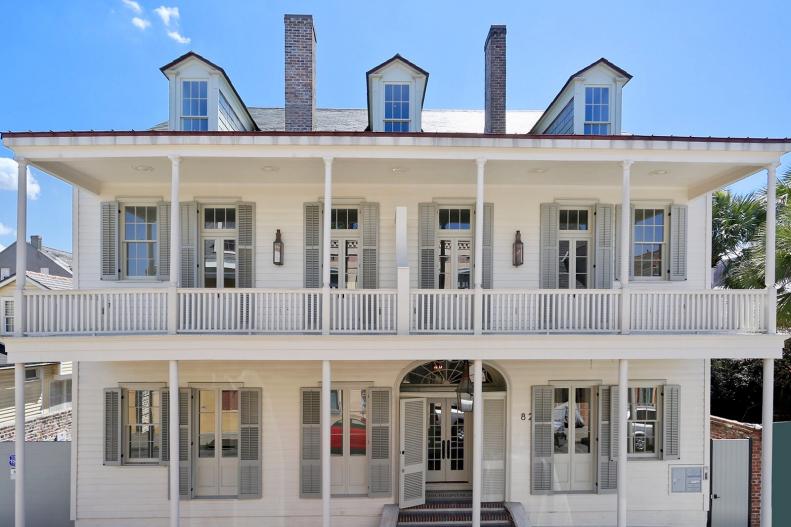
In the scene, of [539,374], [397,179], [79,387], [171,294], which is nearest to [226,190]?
[171,294]

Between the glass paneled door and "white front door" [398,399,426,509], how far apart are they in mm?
277

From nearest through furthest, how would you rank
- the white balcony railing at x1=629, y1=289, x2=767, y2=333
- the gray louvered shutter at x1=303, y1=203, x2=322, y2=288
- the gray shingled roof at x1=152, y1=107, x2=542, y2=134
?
the white balcony railing at x1=629, y1=289, x2=767, y2=333, the gray louvered shutter at x1=303, y1=203, x2=322, y2=288, the gray shingled roof at x1=152, y1=107, x2=542, y2=134

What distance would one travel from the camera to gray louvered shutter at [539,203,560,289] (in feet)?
30.1

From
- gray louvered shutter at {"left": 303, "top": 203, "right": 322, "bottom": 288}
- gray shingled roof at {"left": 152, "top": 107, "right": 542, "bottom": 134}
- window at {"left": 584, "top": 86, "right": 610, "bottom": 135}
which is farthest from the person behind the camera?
gray shingled roof at {"left": 152, "top": 107, "right": 542, "bottom": 134}

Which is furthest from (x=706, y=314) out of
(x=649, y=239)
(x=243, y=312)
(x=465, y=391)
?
(x=243, y=312)

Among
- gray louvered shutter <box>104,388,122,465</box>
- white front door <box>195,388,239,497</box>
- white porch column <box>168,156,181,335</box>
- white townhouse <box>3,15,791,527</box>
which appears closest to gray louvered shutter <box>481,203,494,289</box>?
white townhouse <box>3,15,791,527</box>

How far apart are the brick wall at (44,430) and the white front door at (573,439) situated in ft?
38.7

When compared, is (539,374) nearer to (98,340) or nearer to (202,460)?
(202,460)

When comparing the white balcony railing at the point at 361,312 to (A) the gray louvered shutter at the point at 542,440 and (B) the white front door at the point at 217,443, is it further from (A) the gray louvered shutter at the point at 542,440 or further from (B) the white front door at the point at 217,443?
(A) the gray louvered shutter at the point at 542,440

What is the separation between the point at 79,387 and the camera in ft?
29.4

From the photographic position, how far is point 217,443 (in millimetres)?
8992

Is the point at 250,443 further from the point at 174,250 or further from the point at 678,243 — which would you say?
the point at 678,243

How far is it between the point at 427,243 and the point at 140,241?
231 inches

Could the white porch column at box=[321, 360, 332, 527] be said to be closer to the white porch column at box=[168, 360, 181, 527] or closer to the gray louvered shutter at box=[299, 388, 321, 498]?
the gray louvered shutter at box=[299, 388, 321, 498]
